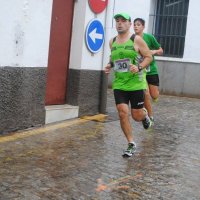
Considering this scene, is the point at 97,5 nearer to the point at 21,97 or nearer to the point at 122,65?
the point at 21,97

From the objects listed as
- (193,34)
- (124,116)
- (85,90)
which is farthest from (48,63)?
(193,34)

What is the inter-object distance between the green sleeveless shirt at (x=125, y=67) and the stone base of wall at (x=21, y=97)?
1.58m

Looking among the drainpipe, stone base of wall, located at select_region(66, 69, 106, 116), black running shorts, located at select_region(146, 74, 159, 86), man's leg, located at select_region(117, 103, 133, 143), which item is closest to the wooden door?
stone base of wall, located at select_region(66, 69, 106, 116)

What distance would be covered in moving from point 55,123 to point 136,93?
2210 millimetres

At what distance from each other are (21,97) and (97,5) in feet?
8.52

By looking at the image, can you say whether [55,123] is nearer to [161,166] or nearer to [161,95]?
[161,166]

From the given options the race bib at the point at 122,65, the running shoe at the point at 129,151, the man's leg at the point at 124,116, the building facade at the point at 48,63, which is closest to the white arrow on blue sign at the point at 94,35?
the building facade at the point at 48,63

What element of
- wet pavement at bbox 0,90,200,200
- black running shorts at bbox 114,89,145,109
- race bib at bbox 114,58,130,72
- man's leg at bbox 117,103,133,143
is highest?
race bib at bbox 114,58,130,72

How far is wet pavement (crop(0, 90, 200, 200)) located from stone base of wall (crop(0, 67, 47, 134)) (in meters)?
0.22

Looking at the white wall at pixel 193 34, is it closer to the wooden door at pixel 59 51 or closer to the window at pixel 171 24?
the window at pixel 171 24

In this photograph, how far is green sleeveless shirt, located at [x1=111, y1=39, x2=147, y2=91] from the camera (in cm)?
620

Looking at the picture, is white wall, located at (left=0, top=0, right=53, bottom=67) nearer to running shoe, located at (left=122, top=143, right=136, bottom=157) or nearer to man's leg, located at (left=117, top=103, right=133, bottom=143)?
man's leg, located at (left=117, top=103, right=133, bottom=143)

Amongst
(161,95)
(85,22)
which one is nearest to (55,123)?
(85,22)

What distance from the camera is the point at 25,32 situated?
23.3 feet
